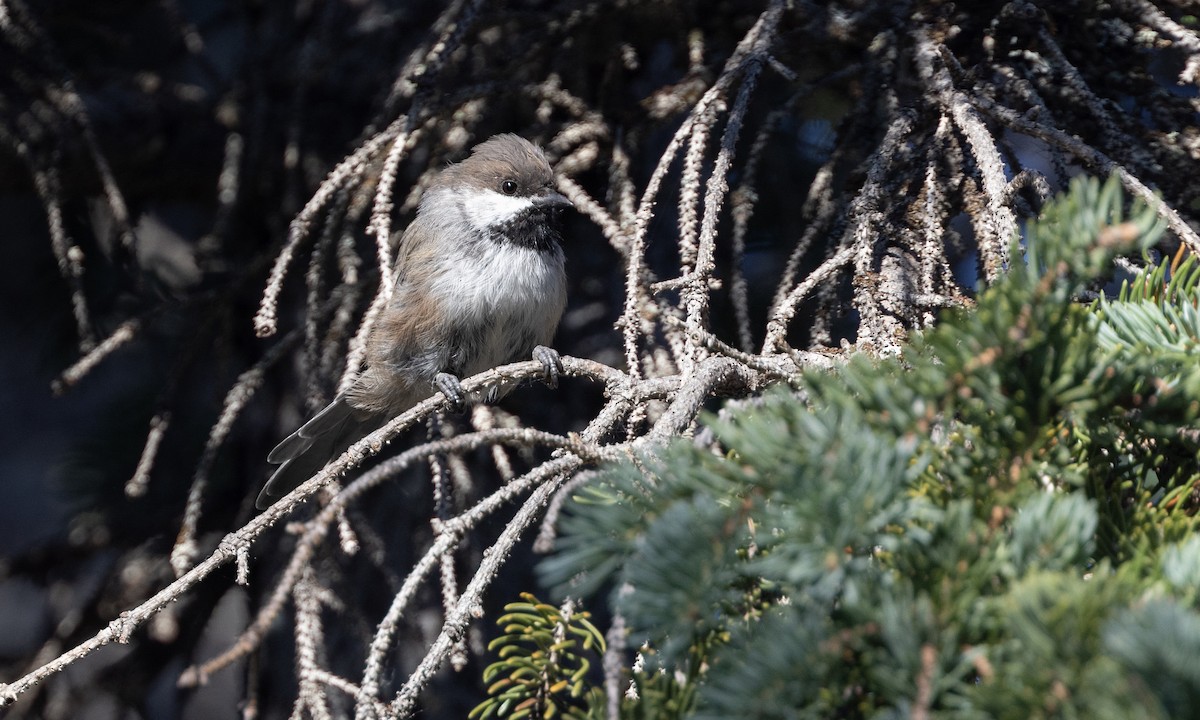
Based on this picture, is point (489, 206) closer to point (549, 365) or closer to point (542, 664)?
point (549, 365)

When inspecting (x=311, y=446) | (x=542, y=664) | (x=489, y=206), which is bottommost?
(x=311, y=446)

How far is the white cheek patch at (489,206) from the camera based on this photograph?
3.53 metres

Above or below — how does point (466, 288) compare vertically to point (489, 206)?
below

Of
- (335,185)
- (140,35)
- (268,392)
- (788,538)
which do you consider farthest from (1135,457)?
(140,35)

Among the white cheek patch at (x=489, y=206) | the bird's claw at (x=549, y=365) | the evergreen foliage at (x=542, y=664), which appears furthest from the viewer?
the white cheek patch at (x=489, y=206)

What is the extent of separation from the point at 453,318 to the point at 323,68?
3.34ft

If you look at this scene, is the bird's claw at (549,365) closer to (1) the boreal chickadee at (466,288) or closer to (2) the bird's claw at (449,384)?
(1) the boreal chickadee at (466,288)

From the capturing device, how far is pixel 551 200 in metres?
3.35

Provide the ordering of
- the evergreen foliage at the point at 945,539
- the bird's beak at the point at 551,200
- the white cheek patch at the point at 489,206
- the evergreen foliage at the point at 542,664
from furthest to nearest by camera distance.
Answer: the white cheek patch at the point at 489,206 < the bird's beak at the point at 551,200 < the evergreen foliage at the point at 542,664 < the evergreen foliage at the point at 945,539

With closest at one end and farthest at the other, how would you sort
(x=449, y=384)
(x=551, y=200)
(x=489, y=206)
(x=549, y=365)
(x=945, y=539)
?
(x=945, y=539) < (x=549, y=365) < (x=449, y=384) < (x=551, y=200) < (x=489, y=206)

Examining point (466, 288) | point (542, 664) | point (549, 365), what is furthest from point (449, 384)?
point (542, 664)

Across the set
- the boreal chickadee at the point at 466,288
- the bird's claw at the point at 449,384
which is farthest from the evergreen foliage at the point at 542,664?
the boreal chickadee at the point at 466,288

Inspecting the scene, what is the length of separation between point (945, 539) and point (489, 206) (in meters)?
2.84

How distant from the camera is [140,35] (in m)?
4.14
